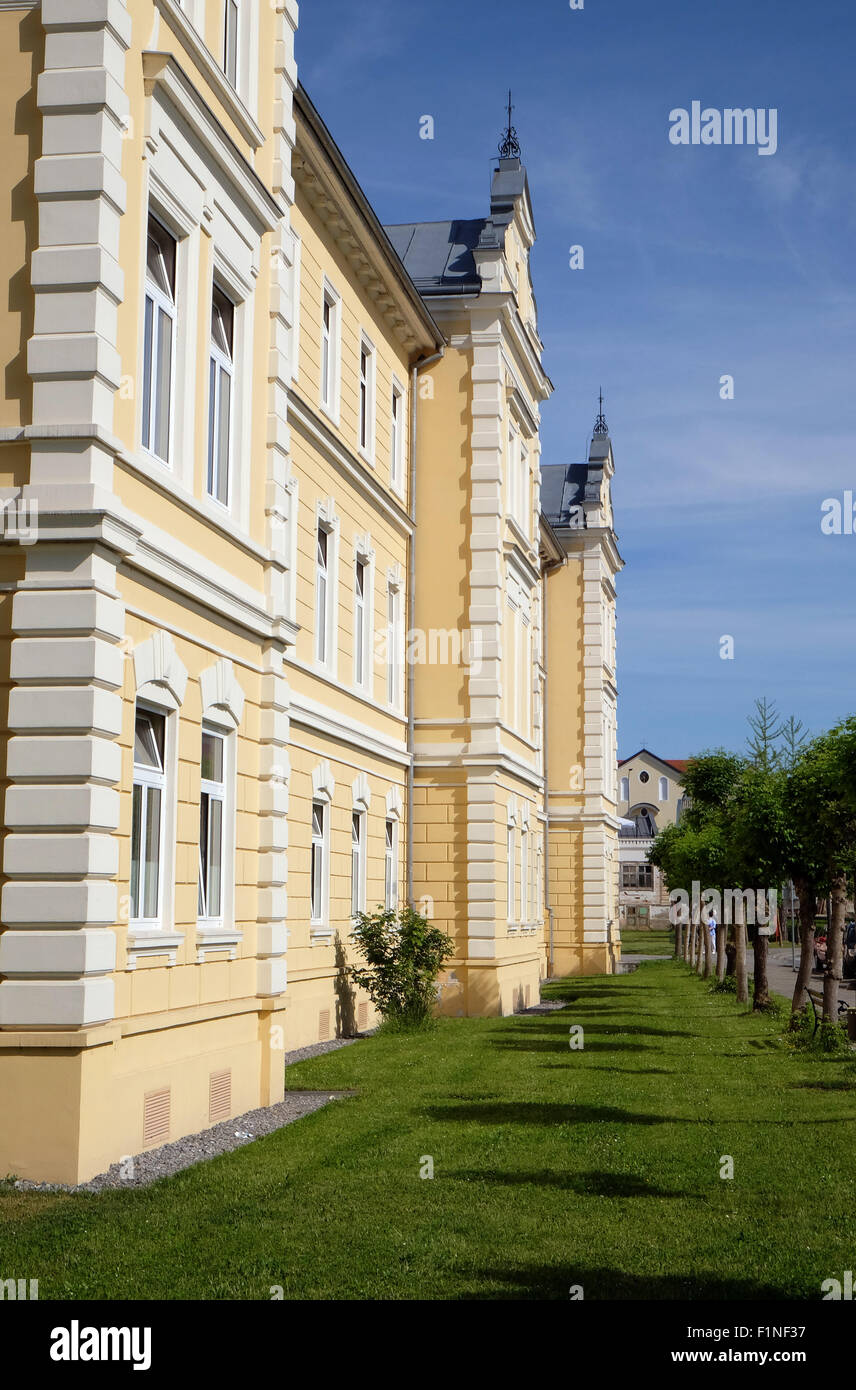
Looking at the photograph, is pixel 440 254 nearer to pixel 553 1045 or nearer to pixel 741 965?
pixel 741 965

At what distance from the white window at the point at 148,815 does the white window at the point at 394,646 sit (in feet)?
47.1

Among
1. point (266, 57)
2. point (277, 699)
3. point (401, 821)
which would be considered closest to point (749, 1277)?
point (277, 699)

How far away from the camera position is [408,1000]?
75.5 ft

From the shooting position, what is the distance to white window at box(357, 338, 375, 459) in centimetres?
2481

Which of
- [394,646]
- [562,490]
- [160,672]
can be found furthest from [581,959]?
[160,672]

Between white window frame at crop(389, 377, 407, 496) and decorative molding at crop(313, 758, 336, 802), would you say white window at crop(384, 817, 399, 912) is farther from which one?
white window frame at crop(389, 377, 407, 496)

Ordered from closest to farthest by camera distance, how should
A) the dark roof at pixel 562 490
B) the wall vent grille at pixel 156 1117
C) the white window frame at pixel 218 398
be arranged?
1. the wall vent grille at pixel 156 1117
2. the white window frame at pixel 218 398
3. the dark roof at pixel 562 490

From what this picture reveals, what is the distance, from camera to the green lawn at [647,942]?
249 ft

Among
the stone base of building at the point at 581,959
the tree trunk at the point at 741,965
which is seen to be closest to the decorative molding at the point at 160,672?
the tree trunk at the point at 741,965

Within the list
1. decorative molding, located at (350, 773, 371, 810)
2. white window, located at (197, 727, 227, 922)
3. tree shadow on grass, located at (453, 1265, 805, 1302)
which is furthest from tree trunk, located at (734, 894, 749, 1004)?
tree shadow on grass, located at (453, 1265, 805, 1302)

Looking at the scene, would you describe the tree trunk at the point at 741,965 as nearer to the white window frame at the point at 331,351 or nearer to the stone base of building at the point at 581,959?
the white window frame at the point at 331,351

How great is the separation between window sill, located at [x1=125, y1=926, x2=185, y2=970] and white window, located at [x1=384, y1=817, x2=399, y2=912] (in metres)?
13.5

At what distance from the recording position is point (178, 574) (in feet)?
39.9
